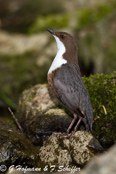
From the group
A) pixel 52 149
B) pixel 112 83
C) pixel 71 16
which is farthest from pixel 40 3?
pixel 52 149

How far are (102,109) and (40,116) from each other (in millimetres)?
1198

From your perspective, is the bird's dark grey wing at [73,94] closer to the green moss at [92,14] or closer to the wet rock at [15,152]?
the wet rock at [15,152]

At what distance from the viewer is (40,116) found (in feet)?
17.5

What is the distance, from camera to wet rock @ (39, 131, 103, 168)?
12.8 ft

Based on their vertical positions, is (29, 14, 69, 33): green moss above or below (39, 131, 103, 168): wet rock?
above

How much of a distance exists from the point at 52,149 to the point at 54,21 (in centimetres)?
897

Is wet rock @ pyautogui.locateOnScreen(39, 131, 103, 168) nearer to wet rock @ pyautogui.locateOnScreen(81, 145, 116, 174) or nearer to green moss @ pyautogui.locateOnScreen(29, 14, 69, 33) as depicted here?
wet rock @ pyautogui.locateOnScreen(81, 145, 116, 174)

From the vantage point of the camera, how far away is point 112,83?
5363 millimetres

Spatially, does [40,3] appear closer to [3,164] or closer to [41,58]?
[41,58]

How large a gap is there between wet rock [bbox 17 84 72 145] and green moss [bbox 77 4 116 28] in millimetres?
6562

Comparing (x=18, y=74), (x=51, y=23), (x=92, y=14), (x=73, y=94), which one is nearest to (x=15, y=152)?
(x=73, y=94)

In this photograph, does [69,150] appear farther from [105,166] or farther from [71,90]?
[105,166]

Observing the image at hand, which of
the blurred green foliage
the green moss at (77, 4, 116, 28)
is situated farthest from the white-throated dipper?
the green moss at (77, 4, 116, 28)

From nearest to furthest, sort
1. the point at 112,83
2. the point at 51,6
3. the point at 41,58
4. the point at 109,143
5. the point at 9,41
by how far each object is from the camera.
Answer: the point at 109,143 → the point at 112,83 → the point at 41,58 → the point at 9,41 → the point at 51,6
